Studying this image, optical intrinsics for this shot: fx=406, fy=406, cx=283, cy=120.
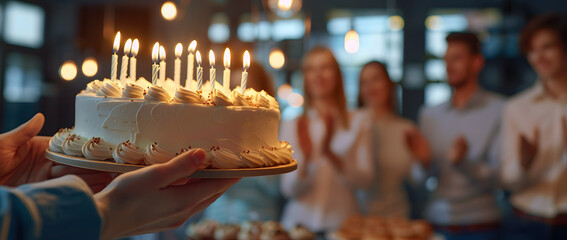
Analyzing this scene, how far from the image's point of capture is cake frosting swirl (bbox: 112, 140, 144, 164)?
1.38 m

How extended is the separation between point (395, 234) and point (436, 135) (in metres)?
1.36

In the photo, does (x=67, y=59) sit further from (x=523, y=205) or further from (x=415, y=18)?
(x=523, y=205)

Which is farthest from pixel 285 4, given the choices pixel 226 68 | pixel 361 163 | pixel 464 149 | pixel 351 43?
pixel 464 149

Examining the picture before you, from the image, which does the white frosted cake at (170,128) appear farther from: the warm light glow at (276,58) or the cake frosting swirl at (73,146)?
the warm light glow at (276,58)

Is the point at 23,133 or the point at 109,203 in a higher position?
the point at 23,133

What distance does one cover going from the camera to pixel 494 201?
158 inches

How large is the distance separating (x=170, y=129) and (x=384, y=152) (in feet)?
10.8

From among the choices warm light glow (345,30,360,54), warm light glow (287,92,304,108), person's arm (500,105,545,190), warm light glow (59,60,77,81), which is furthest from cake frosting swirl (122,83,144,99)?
warm light glow (59,60,77,81)

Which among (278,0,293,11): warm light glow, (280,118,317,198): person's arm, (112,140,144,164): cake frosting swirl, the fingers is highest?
(278,0,293,11): warm light glow

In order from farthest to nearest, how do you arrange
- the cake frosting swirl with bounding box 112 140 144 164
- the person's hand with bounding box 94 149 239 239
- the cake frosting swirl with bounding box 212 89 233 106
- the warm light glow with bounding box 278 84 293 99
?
1. the warm light glow with bounding box 278 84 293 99
2. the cake frosting swirl with bounding box 212 89 233 106
3. the cake frosting swirl with bounding box 112 140 144 164
4. the person's hand with bounding box 94 149 239 239

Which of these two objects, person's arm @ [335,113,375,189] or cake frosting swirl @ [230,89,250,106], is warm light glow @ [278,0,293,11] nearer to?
person's arm @ [335,113,375,189]

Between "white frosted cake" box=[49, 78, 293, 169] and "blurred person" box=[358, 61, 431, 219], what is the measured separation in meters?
2.95

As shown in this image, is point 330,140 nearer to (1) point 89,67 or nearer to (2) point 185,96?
(2) point 185,96

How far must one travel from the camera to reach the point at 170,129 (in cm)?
146
